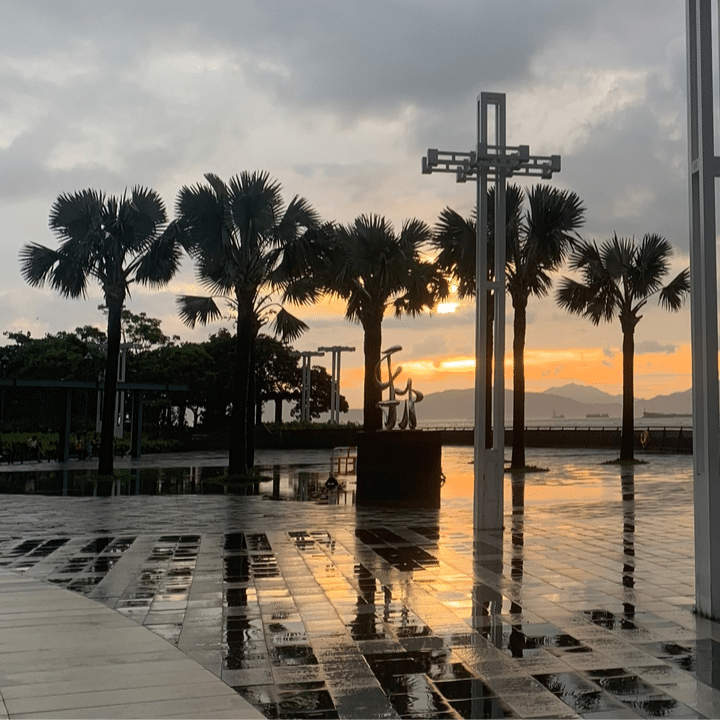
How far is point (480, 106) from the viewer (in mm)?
11164

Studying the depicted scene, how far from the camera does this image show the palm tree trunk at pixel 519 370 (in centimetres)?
2369

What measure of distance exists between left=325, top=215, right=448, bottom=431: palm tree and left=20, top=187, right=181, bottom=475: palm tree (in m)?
4.77

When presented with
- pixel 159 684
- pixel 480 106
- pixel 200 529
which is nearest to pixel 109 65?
pixel 480 106

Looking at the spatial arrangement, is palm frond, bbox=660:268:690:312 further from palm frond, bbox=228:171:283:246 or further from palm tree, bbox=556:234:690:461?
palm frond, bbox=228:171:283:246

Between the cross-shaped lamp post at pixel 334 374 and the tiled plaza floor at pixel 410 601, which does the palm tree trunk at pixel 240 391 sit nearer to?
the tiled plaza floor at pixel 410 601

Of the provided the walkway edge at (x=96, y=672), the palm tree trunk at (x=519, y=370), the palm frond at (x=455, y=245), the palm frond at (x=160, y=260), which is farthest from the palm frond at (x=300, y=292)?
the walkway edge at (x=96, y=672)

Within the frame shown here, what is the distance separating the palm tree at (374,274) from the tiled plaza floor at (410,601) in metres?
10.6

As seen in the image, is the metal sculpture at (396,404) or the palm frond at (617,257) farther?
the palm frond at (617,257)

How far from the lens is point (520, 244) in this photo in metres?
23.7

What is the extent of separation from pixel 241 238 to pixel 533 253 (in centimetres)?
818

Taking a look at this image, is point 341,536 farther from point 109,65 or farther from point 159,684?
point 109,65

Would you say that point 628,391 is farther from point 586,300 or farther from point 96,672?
point 96,672

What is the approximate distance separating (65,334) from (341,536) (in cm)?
4225

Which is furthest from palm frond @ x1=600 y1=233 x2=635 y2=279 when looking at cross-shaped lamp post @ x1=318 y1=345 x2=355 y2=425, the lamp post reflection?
cross-shaped lamp post @ x1=318 y1=345 x2=355 y2=425
